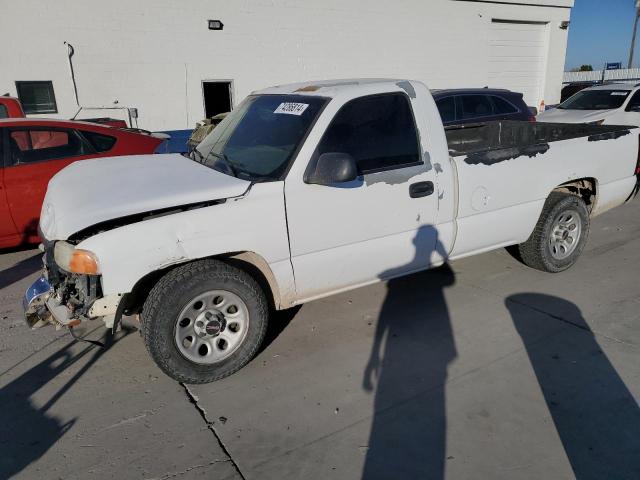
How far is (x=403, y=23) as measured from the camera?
14.6m

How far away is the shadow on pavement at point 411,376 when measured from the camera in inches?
107

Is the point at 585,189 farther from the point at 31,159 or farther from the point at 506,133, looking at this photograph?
the point at 31,159

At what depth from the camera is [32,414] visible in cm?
315

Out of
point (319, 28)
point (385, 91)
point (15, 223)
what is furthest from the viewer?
point (319, 28)

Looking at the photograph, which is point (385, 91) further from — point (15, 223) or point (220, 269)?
point (15, 223)

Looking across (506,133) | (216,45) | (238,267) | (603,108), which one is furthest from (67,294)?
(603,108)

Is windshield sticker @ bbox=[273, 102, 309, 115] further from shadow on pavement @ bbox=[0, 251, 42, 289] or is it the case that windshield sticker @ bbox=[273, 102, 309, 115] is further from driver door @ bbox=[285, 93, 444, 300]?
shadow on pavement @ bbox=[0, 251, 42, 289]

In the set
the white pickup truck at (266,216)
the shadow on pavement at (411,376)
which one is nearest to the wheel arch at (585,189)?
the white pickup truck at (266,216)

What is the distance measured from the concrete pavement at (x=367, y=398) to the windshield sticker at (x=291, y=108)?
1730 millimetres

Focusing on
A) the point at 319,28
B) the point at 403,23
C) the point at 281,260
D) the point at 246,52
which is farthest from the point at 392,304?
the point at 403,23

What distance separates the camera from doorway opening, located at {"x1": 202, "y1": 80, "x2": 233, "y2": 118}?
12266 millimetres

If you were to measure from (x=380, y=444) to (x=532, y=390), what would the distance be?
1.14 metres

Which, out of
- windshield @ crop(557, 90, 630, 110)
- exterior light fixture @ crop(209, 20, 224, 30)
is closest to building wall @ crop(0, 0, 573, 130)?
exterior light fixture @ crop(209, 20, 224, 30)

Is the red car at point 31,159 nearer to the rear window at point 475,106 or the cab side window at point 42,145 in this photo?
the cab side window at point 42,145
